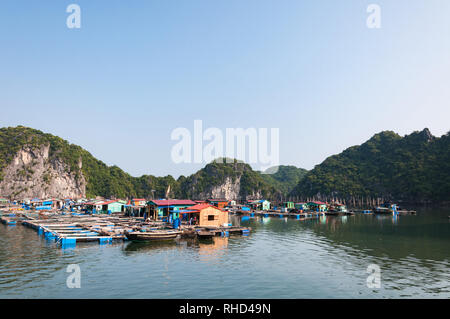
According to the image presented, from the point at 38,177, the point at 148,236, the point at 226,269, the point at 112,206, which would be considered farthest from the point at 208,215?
the point at 38,177

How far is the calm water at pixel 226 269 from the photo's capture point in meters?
21.7

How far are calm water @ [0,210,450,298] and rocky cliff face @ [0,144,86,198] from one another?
146 metres

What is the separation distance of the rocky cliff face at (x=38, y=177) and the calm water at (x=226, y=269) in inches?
5760

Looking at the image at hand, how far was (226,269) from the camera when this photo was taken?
2811cm

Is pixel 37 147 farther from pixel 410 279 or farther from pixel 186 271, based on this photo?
pixel 410 279

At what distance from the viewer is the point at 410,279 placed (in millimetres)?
25750

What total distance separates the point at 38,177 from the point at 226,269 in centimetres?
18323

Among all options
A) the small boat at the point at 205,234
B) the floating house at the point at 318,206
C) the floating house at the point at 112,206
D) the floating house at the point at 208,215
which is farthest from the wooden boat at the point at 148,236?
the floating house at the point at 318,206

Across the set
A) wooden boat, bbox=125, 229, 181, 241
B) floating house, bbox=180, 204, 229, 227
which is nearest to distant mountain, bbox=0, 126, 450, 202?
floating house, bbox=180, 204, 229, 227

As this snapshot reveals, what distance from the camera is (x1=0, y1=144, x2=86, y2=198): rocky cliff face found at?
160375 millimetres

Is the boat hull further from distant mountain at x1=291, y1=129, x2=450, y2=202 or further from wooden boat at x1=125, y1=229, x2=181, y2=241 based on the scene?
distant mountain at x1=291, y1=129, x2=450, y2=202
